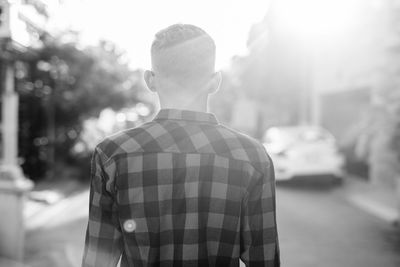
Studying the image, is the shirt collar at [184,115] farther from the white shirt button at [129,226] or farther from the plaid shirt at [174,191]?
the white shirt button at [129,226]

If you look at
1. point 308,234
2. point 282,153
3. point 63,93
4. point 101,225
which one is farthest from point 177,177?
point 63,93

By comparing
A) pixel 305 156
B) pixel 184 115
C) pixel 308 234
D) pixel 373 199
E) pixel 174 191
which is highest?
pixel 184 115

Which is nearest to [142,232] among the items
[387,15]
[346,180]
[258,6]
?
[258,6]

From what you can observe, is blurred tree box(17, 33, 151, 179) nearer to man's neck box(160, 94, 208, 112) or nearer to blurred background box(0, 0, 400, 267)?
blurred background box(0, 0, 400, 267)

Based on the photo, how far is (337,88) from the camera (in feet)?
46.9

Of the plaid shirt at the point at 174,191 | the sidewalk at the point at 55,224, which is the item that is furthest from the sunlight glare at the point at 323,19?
the plaid shirt at the point at 174,191

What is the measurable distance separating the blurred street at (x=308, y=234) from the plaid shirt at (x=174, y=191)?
3644 mm

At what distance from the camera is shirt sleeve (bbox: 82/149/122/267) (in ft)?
5.03

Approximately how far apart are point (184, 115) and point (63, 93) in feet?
34.9

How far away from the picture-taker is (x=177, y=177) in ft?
4.98

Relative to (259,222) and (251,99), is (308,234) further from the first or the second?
(251,99)

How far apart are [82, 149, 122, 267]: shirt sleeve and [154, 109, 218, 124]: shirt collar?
10.3 inches

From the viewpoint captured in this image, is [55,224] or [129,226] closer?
[129,226]

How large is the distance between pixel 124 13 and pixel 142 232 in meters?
1.53
